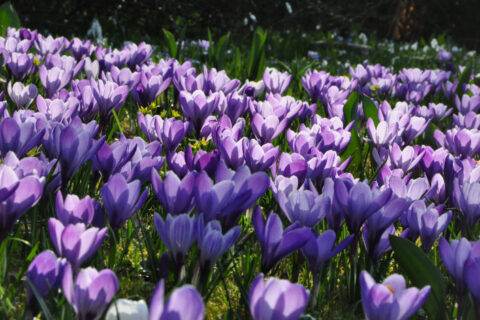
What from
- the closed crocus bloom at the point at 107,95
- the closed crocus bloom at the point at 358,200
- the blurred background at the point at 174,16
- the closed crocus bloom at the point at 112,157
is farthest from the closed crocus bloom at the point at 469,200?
the blurred background at the point at 174,16

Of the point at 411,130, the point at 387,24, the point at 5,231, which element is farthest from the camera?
the point at 387,24

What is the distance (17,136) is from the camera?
1.61 meters

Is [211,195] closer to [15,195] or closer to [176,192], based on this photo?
[176,192]

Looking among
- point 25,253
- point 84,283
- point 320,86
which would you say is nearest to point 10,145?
point 25,253

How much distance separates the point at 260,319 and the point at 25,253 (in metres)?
0.79

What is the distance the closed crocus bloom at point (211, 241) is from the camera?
1.23m

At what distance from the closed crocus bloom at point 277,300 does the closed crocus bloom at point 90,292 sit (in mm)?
258

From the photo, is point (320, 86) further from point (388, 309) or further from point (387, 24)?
point (387, 24)

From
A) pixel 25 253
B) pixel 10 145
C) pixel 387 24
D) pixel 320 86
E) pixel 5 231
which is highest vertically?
pixel 387 24

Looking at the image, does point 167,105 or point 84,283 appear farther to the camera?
point 167,105

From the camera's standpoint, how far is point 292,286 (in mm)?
986

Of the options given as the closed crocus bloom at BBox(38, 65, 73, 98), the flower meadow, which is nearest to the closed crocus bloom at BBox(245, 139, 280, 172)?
the flower meadow

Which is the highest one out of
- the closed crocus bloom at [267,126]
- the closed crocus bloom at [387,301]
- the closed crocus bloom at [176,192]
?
the closed crocus bloom at [267,126]

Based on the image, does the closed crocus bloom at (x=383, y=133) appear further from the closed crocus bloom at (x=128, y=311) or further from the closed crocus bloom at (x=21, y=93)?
the closed crocus bloom at (x=128, y=311)
